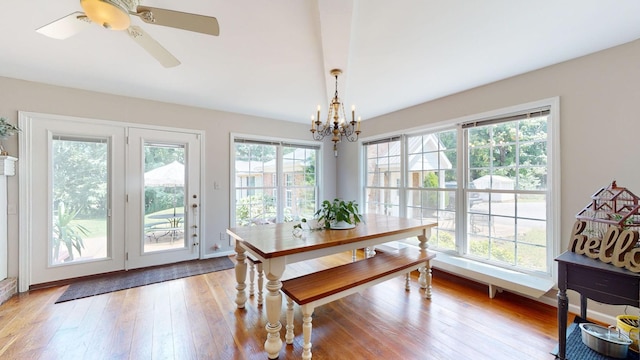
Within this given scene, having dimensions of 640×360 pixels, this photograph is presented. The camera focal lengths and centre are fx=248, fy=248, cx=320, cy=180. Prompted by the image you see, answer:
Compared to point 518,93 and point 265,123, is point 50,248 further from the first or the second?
point 518,93

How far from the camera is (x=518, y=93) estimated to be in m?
2.57

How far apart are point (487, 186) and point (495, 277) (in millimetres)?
1007

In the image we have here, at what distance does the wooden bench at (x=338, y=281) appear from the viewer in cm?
171

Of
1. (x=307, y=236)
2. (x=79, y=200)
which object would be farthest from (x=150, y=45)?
(x=79, y=200)

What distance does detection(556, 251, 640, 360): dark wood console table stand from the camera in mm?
1380

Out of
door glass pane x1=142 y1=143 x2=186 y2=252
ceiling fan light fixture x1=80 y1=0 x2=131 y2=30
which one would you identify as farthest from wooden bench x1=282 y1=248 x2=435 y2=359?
door glass pane x1=142 y1=143 x2=186 y2=252

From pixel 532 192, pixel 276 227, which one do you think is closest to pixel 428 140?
pixel 532 192

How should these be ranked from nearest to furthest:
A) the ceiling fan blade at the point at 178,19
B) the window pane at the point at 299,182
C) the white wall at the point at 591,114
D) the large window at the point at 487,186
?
the ceiling fan blade at the point at 178,19, the white wall at the point at 591,114, the large window at the point at 487,186, the window pane at the point at 299,182

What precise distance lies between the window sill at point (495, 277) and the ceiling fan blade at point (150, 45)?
3411 mm

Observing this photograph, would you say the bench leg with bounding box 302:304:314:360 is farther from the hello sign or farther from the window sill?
the window sill

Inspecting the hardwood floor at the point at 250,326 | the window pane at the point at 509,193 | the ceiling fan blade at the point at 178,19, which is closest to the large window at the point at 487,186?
the window pane at the point at 509,193

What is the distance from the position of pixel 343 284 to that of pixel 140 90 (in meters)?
3.22

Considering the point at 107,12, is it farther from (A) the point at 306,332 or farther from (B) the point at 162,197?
(B) the point at 162,197

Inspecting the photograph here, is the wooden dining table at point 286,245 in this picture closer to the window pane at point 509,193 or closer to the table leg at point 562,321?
the window pane at point 509,193
